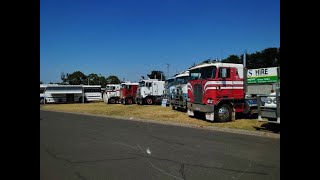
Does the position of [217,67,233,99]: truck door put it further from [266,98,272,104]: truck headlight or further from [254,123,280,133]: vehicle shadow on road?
[266,98,272,104]: truck headlight

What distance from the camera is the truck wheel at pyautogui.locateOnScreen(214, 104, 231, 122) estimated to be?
20766 millimetres

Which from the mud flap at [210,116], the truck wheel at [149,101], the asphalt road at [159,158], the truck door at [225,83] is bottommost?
the asphalt road at [159,158]

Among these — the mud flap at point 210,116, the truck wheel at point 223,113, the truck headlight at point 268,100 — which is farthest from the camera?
the truck wheel at point 223,113

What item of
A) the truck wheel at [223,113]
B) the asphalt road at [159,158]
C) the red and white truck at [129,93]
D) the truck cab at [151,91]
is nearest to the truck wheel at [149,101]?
the truck cab at [151,91]

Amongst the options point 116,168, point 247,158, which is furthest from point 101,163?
point 247,158

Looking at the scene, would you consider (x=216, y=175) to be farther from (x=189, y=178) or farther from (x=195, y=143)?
(x=195, y=143)

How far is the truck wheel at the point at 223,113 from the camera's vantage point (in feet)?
68.1

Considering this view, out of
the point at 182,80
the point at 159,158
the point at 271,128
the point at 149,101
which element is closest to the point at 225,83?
the point at 271,128

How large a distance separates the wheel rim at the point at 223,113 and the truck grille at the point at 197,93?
1.54 m

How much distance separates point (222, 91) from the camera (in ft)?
68.1

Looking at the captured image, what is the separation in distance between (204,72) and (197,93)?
1439 millimetres

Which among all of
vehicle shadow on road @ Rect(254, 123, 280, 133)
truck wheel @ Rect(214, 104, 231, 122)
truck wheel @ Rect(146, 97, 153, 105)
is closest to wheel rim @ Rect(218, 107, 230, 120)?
truck wheel @ Rect(214, 104, 231, 122)

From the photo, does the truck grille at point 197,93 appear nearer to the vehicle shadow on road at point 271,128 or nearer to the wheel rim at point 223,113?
the wheel rim at point 223,113
